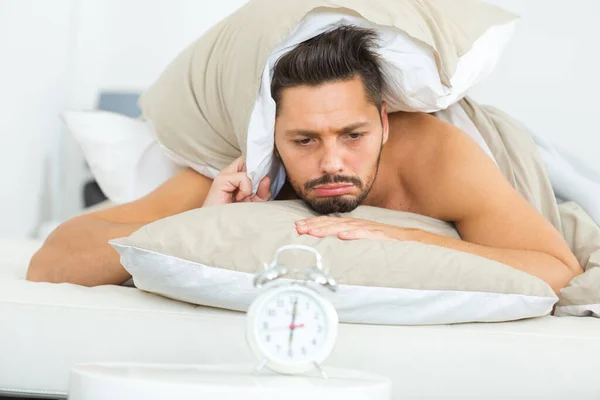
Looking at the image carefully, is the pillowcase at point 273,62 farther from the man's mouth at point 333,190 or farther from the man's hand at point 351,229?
the man's hand at point 351,229

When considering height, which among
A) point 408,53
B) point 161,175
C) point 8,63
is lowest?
point 161,175

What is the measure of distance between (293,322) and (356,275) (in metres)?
0.32

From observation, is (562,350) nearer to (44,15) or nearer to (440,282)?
(440,282)

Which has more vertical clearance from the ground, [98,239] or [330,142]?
[330,142]

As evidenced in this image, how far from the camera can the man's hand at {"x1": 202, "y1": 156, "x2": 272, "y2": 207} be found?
70.5 inches

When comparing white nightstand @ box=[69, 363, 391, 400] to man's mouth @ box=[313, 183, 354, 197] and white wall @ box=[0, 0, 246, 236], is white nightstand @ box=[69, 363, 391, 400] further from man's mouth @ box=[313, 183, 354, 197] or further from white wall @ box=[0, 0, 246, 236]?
white wall @ box=[0, 0, 246, 236]

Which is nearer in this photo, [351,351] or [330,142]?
[351,351]

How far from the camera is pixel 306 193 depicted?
5.63 feet

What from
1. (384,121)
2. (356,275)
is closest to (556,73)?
(384,121)

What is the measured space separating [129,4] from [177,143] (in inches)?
54.6

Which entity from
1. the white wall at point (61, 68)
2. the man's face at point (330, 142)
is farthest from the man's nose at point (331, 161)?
the white wall at point (61, 68)

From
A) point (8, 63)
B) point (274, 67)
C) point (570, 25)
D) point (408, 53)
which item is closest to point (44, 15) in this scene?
point (8, 63)

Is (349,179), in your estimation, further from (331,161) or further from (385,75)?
(385,75)

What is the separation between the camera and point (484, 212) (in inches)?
65.9
